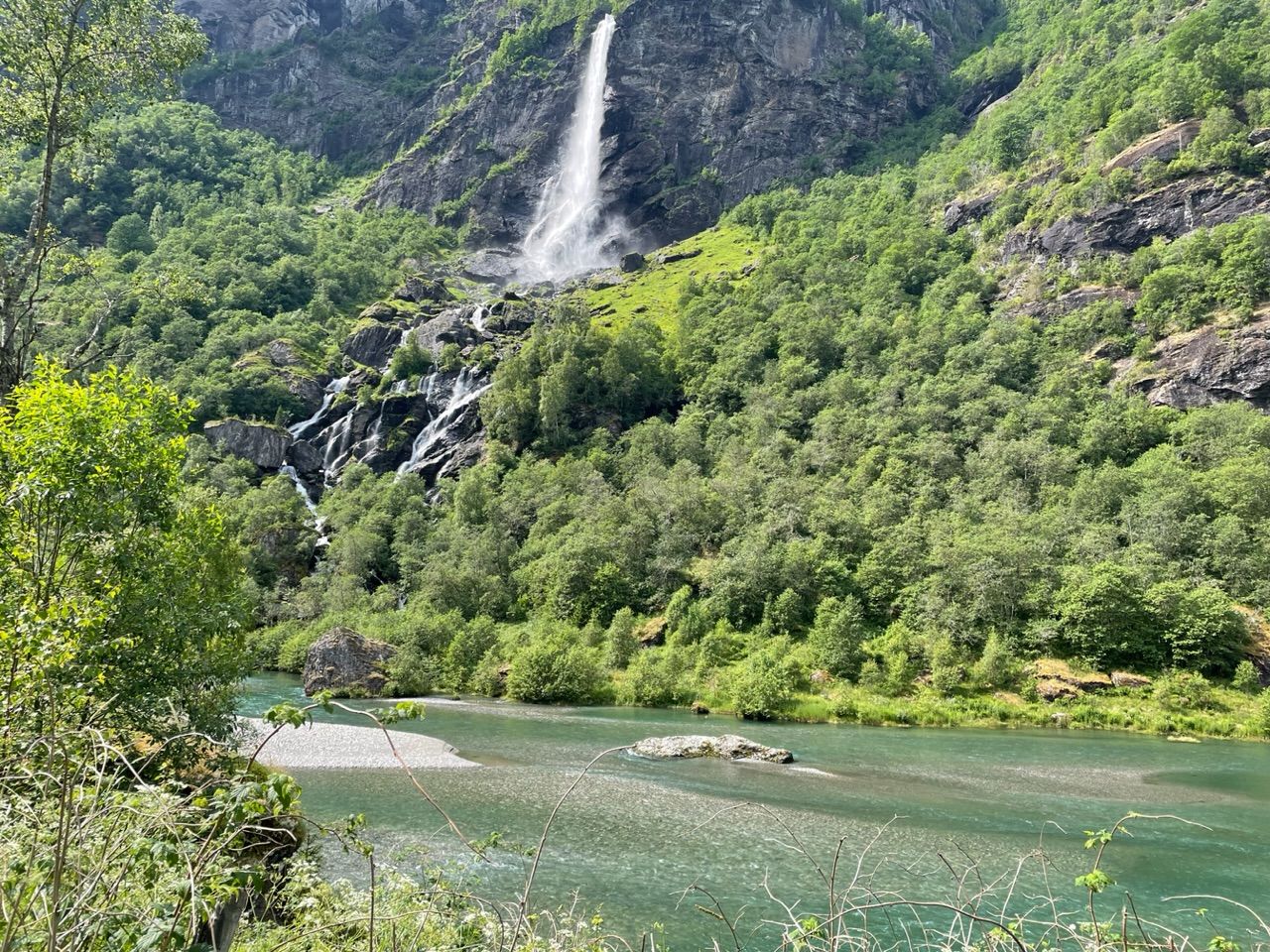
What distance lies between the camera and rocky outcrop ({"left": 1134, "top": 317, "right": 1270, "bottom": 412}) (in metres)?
84.3

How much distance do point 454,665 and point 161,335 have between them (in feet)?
400

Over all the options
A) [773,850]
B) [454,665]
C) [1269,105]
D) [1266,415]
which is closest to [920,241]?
[1269,105]

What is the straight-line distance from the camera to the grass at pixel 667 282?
158750 millimetres

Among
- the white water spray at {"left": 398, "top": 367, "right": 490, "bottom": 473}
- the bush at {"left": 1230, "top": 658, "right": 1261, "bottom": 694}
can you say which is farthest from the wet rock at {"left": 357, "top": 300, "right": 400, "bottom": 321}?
the bush at {"left": 1230, "top": 658, "right": 1261, "bottom": 694}

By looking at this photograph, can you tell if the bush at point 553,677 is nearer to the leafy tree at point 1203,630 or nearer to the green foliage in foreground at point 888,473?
the green foliage in foreground at point 888,473

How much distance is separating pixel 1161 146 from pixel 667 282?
98.3 metres

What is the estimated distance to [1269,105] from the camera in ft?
365

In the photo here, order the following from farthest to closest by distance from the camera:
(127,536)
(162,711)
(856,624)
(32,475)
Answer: (856,624) → (162,711) → (127,536) → (32,475)

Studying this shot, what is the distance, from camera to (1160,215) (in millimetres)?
110438

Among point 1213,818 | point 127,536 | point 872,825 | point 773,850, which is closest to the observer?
point 127,536

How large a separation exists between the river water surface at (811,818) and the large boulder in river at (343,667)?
19.7m

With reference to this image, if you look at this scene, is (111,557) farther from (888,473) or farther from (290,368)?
(290,368)

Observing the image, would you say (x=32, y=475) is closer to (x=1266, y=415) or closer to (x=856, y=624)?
(x=856, y=624)

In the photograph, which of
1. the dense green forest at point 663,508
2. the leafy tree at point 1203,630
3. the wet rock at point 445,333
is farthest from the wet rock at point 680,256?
the leafy tree at point 1203,630
